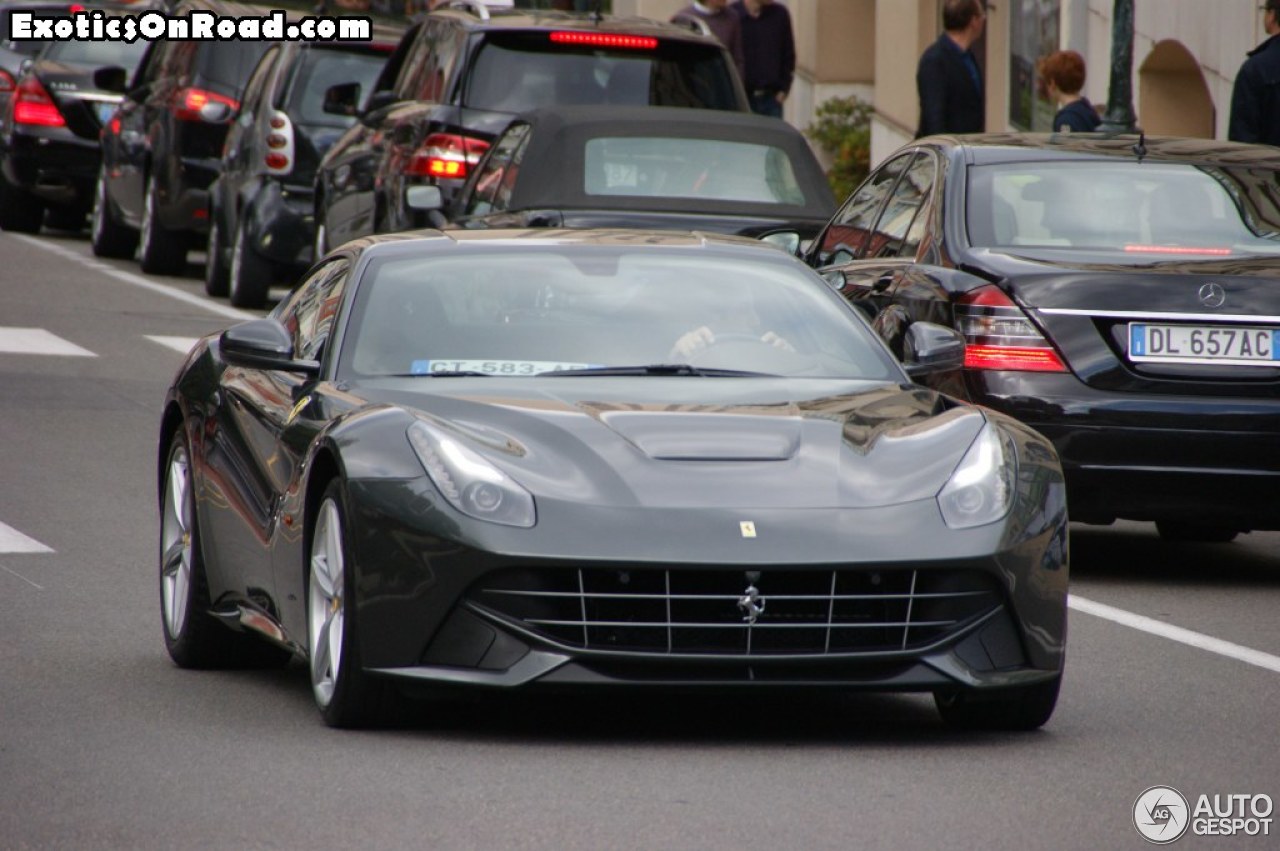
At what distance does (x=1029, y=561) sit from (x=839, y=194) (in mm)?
24206

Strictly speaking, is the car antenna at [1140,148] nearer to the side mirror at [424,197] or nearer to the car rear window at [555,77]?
the side mirror at [424,197]

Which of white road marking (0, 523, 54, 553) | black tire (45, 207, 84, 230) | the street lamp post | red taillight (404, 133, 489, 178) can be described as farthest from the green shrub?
white road marking (0, 523, 54, 553)

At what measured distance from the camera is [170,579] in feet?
28.3

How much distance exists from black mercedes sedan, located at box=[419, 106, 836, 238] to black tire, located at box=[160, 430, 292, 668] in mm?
5352

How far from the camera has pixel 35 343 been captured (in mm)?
17922

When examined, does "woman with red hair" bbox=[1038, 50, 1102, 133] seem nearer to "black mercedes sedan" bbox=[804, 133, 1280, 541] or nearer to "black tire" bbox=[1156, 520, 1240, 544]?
"black tire" bbox=[1156, 520, 1240, 544]

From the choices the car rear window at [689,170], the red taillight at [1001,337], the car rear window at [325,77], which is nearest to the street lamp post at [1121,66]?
the car rear window at [689,170]

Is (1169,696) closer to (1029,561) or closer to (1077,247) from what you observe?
(1029,561)

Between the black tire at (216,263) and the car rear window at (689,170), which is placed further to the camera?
the black tire at (216,263)

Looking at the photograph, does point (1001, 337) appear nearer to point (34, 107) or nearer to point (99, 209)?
point (99, 209)

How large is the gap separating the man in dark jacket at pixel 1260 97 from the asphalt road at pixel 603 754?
573cm

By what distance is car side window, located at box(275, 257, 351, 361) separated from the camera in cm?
807

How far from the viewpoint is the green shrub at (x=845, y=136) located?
32188mm

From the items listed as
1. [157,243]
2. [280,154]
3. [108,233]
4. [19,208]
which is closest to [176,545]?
[280,154]
